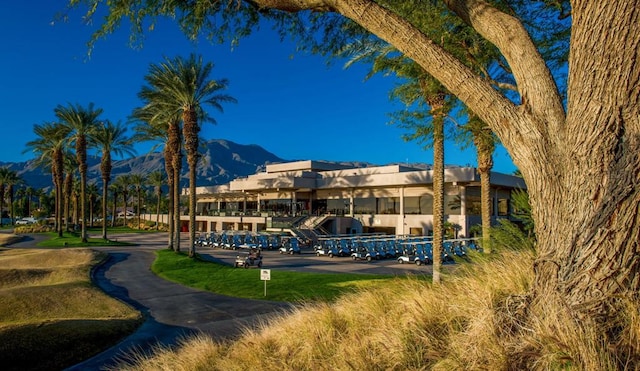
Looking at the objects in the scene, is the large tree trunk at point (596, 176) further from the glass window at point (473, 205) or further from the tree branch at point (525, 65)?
the glass window at point (473, 205)

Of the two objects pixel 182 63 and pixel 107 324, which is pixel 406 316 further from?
pixel 182 63

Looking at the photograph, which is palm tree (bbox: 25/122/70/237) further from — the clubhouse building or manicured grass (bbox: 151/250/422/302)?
manicured grass (bbox: 151/250/422/302)

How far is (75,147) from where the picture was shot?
159 ft

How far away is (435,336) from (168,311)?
47.4 ft

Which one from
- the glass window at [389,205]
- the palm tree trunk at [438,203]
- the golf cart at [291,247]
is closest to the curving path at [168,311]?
the palm tree trunk at [438,203]

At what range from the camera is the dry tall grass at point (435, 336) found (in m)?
3.65

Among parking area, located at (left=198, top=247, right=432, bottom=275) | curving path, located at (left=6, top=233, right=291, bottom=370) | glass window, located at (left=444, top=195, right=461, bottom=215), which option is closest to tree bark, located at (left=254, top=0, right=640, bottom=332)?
curving path, located at (left=6, top=233, right=291, bottom=370)

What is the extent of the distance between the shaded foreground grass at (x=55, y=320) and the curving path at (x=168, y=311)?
0.52 m

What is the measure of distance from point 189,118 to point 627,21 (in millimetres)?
31102

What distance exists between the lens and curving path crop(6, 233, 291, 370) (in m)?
12.4

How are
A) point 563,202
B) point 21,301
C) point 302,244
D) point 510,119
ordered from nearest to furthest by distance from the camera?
point 563,202 < point 510,119 < point 21,301 < point 302,244

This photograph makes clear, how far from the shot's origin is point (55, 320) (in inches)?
483

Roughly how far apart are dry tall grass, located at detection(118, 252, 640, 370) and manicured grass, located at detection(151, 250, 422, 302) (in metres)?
9.58

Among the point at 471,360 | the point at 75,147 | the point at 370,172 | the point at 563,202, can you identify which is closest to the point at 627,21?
the point at 563,202
